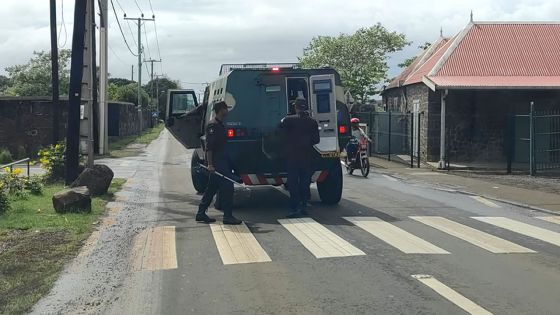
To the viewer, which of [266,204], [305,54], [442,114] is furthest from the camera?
[305,54]

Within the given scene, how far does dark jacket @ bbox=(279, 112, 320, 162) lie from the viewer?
10.4m

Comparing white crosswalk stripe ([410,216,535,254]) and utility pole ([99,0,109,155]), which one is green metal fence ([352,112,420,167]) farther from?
white crosswalk stripe ([410,216,535,254])

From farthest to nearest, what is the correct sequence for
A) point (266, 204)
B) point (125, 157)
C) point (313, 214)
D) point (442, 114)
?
point (125, 157), point (442, 114), point (266, 204), point (313, 214)

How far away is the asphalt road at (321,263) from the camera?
5727mm

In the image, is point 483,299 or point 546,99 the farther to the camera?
point 546,99

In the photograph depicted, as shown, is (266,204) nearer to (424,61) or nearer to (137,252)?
(137,252)

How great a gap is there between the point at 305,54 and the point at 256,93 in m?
34.9

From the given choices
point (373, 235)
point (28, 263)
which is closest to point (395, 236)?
point (373, 235)

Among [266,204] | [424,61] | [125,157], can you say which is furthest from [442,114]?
[125,157]

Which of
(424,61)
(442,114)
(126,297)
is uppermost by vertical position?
(424,61)

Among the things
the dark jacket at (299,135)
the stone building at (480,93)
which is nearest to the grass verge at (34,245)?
the dark jacket at (299,135)

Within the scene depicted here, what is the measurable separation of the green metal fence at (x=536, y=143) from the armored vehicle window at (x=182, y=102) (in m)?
9.70

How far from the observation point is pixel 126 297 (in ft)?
19.7

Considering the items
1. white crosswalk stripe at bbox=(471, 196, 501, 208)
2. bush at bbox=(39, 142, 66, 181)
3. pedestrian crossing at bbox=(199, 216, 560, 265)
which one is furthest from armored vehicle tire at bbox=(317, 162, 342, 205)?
bush at bbox=(39, 142, 66, 181)
